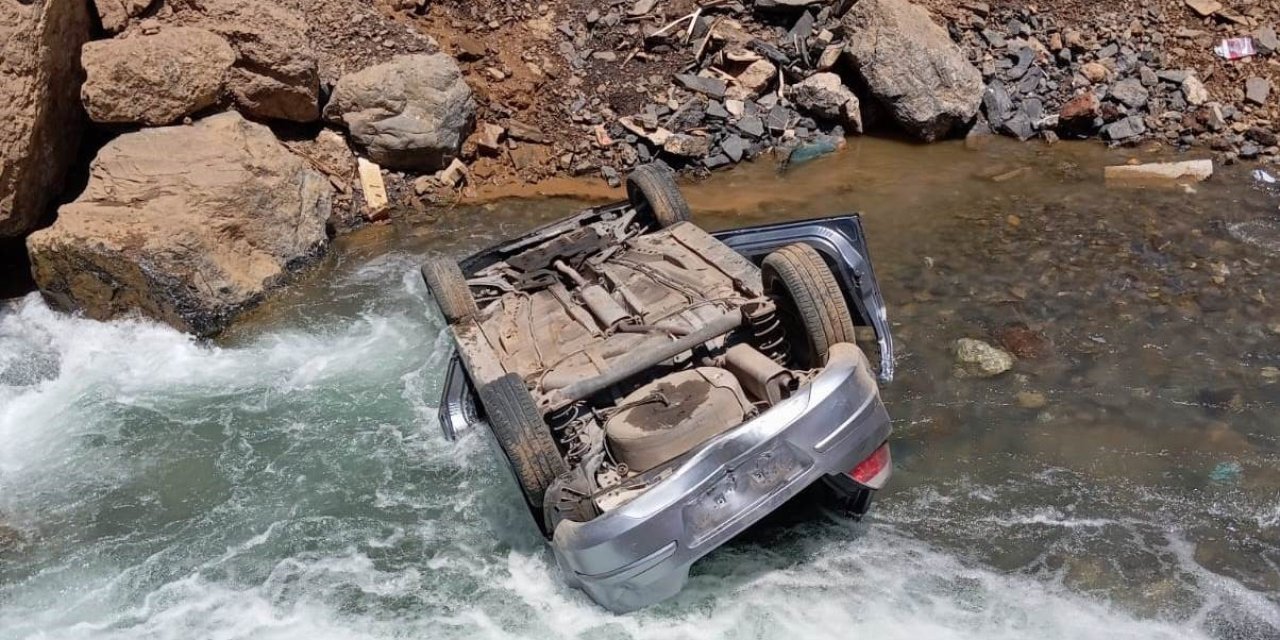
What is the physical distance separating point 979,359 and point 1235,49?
606cm

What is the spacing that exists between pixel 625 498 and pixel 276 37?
685cm

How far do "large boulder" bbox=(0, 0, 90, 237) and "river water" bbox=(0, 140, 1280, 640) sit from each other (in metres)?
0.93

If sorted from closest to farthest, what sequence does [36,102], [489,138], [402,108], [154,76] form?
[36,102], [154,76], [402,108], [489,138]

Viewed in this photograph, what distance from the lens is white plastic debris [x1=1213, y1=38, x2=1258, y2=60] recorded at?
10211mm

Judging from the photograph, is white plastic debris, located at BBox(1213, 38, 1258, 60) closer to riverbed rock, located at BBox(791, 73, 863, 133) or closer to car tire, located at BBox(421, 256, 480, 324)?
riverbed rock, located at BBox(791, 73, 863, 133)

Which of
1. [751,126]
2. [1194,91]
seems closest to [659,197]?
[751,126]

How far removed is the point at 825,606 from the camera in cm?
512

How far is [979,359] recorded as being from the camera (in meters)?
6.82

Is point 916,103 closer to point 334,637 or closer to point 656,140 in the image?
point 656,140

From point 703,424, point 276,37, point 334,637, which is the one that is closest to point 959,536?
point 703,424

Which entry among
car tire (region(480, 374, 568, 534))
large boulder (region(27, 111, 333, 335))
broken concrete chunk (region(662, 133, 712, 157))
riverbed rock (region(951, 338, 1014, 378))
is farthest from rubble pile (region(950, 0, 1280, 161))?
car tire (region(480, 374, 568, 534))

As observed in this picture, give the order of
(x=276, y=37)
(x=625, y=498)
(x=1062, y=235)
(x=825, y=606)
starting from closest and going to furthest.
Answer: (x=625, y=498), (x=825, y=606), (x=1062, y=235), (x=276, y=37)

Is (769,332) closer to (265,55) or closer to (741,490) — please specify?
(741,490)

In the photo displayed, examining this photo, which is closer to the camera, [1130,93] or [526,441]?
[526,441]
